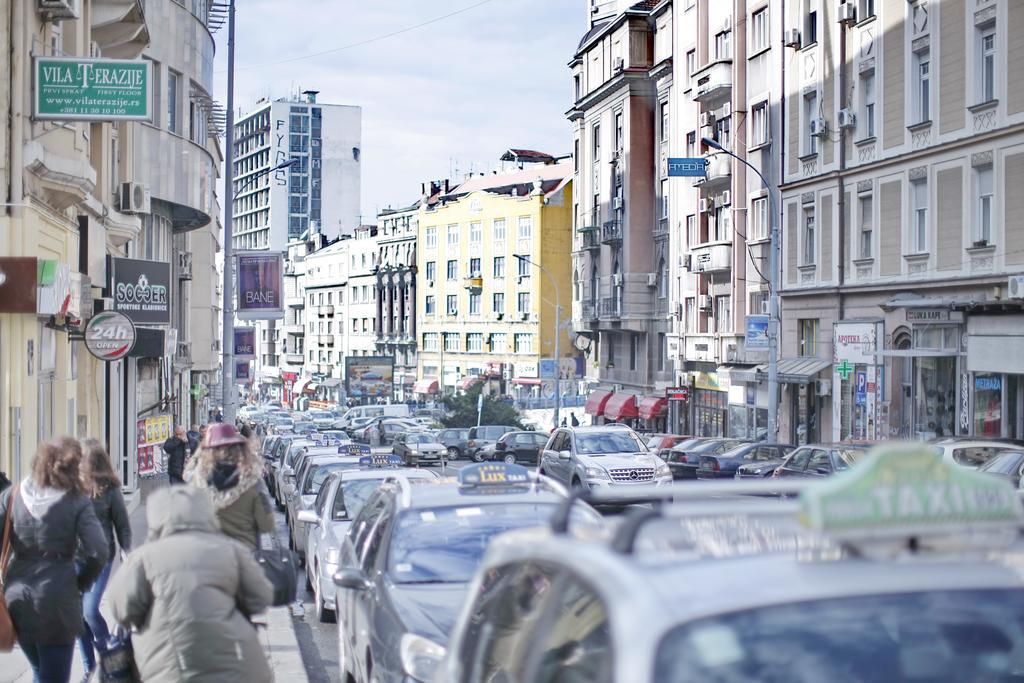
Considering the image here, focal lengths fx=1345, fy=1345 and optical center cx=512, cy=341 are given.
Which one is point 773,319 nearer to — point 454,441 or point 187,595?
point 454,441

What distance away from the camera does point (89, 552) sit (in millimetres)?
7711

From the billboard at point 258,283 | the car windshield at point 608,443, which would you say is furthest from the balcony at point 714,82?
the car windshield at point 608,443

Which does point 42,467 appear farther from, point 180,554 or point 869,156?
point 869,156

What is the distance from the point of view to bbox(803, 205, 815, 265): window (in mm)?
39875

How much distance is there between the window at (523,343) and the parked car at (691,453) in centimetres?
5686

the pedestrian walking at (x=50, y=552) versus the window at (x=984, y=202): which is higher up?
the window at (x=984, y=202)

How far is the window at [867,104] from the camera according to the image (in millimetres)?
35719

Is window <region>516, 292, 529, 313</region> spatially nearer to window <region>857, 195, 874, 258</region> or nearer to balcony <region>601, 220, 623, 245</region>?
balcony <region>601, 220, 623, 245</region>

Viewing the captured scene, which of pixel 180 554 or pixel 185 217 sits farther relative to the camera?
pixel 185 217

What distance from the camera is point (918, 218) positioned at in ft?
110

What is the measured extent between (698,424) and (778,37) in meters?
18.5

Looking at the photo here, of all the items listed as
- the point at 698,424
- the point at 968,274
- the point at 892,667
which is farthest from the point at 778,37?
the point at 892,667

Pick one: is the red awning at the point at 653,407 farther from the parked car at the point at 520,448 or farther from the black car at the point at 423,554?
the black car at the point at 423,554

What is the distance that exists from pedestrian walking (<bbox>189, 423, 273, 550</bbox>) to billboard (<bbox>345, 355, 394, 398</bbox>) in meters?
94.2
